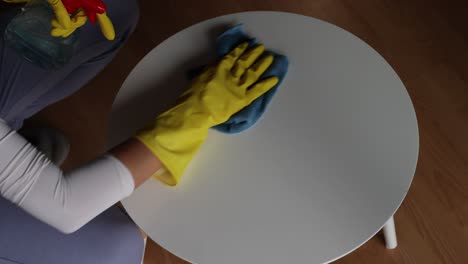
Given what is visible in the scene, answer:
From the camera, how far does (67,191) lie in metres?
0.63

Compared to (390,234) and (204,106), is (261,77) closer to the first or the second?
(204,106)

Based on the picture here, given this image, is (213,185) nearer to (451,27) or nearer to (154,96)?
(154,96)

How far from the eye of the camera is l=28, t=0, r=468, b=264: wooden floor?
1.01 meters

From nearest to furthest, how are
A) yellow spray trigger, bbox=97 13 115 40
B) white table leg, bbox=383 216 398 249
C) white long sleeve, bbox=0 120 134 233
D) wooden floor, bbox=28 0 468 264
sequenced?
1. white long sleeve, bbox=0 120 134 233
2. yellow spray trigger, bbox=97 13 115 40
3. white table leg, bbox=383 216 398 249
4. wooden floor, bbox=28 0 468 264

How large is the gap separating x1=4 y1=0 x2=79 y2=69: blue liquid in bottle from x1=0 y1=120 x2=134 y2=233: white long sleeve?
252mm

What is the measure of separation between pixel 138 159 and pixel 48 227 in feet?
0.67

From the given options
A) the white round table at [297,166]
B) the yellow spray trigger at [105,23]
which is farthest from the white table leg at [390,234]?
the yellow spray trigger at [105,23]

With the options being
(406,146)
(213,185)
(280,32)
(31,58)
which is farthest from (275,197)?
(31,58)

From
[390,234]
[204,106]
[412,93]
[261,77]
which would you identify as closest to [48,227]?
[204,106]

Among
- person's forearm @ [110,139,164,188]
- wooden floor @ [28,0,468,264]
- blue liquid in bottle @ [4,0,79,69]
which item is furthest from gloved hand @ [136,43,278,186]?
wooden floor @ [28,0,468,264]

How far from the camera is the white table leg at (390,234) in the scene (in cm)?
91

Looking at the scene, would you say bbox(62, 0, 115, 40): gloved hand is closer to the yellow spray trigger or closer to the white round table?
the yellow spray trigger

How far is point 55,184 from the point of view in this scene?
24.3 inches

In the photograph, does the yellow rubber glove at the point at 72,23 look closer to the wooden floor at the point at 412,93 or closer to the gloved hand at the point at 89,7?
the gloved hand at the point at 89,7
